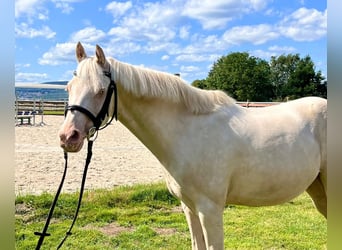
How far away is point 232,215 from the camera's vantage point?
4746 millimetres

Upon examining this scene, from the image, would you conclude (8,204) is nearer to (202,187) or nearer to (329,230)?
(329,230)

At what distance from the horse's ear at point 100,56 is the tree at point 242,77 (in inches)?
983

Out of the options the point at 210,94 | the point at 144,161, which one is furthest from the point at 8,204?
the point at 144,161

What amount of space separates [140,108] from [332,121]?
173 centimetres

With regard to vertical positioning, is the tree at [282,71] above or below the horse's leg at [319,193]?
above

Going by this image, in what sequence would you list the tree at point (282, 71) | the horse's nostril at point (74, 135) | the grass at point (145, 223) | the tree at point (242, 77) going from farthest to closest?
the tree at point (242, 77)
the tree at point (282, 71)
the grass at point (145, 223)
the horse's nostril at point (74, 135)

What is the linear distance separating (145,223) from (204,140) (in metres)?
2.40

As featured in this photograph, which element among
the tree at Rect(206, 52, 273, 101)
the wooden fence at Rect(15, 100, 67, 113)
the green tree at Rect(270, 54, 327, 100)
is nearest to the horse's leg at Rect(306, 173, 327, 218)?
the green tree at Rect(270, 54, 327, 100)

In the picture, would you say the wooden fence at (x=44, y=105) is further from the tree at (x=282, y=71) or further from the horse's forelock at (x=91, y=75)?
the horse's forelock at (x=91, y=75)

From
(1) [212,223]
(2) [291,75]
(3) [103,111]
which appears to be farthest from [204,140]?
(2) [291,75]

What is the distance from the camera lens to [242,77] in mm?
31141

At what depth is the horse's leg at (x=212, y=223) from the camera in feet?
→ 7.28

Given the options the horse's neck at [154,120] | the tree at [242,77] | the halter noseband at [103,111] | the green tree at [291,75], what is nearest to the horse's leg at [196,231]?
the horse's neck at [154,120]

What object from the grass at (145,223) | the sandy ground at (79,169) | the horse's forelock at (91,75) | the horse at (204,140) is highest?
the horse's forelock at (91,75)
